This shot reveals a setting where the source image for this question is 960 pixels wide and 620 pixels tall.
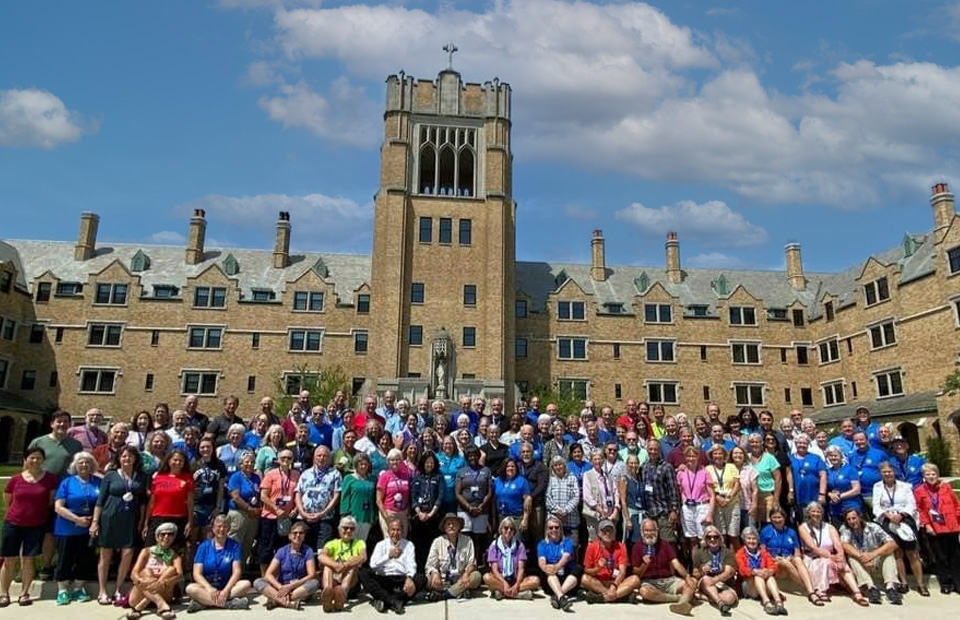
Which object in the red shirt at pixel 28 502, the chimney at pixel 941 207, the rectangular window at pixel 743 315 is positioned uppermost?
the chimney at pixel 941 207

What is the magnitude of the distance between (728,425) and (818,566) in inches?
119

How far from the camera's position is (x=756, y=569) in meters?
8.90

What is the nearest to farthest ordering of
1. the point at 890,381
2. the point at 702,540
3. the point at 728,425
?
the point at 702,540 < the point at 728,425 < the point at 890,381

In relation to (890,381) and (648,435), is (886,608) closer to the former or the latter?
(648,435)

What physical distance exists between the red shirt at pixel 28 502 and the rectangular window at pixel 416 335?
27.4 meters

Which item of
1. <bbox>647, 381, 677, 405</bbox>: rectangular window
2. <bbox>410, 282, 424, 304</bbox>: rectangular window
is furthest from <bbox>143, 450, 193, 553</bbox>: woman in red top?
<bbox>647, 381, 677, 405</bbox>: rectangular window

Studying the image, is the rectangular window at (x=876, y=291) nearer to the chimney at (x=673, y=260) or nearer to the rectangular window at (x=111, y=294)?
the chimney at (x=673, y=260)

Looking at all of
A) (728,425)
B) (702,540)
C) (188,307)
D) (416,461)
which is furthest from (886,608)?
(188,307)

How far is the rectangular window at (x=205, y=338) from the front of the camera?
3925 centimetres

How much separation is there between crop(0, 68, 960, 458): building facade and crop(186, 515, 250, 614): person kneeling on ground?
25.8 m

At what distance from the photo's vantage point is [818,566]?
9.14 meters

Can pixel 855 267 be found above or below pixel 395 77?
below

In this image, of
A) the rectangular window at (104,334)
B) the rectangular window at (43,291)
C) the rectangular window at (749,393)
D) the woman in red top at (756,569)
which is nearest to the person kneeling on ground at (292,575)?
the woman in red top at (756,569)

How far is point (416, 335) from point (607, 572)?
27.9 m
